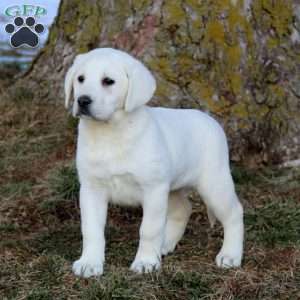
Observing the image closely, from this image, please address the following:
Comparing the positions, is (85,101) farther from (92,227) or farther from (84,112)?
(92,227)

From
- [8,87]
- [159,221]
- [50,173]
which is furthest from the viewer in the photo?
[8,87]

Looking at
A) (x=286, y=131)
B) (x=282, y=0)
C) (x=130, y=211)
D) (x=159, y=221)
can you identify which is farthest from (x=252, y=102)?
(x=159, y=221)

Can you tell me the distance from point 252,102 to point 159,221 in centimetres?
256

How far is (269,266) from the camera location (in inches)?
185

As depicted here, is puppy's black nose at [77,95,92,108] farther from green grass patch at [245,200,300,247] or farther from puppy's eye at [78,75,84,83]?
green grass patch at [245,200,300,247]

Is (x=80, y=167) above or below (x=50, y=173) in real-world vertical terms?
above

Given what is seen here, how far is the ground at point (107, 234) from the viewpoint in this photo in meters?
4.21

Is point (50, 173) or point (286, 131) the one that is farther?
point (286, 131)

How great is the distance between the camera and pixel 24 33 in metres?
9.49

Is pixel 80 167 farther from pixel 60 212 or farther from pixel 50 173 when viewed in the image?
pixel 50 173

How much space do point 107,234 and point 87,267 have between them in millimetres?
973

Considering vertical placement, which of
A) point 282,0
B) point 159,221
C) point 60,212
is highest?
point 282,0

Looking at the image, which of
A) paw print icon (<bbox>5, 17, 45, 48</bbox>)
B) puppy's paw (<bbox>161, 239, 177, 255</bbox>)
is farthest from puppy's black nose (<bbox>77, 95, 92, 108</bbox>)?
paw print icon (<bbox>5, 17, 45, 48</bbox>)

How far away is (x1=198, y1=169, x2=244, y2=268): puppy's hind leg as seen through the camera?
470 centimetres
